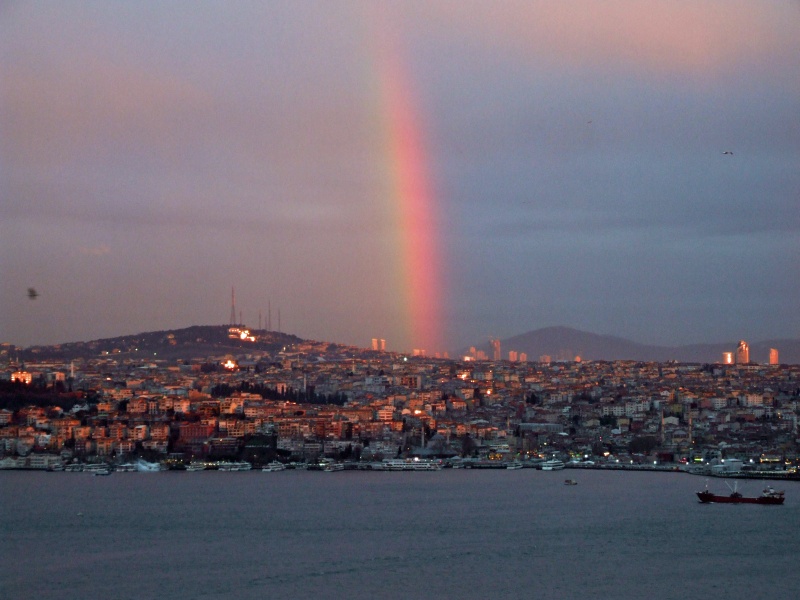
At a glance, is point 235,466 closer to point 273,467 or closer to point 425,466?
point 273,467

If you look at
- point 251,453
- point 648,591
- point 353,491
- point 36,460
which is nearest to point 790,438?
point 251,453

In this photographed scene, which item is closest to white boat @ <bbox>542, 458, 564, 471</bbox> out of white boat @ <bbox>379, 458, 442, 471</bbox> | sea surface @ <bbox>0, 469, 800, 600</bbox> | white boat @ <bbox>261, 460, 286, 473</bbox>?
white boat @ <bbox>379, 458, 442, 471</bbox>

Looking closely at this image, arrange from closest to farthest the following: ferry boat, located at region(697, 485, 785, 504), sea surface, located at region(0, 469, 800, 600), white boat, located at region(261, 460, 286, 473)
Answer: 1. sea surface, located at region(0, 469, 800, 600)
2. ferry boat, located at region(697, 485, 785, 504)
3. white boat, located at region(261, 460, 286, 473)

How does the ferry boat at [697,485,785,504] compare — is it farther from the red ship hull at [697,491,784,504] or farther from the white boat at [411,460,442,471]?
the white boat at [411,460,442,471]

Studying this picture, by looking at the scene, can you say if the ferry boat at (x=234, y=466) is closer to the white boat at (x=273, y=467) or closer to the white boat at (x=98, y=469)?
the white boat at (x=273, y=467)

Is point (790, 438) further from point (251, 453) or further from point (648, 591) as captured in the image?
point (648, 591)

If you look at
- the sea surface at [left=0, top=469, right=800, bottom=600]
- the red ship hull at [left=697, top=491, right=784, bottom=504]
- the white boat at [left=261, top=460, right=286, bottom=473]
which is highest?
the white boat at [left=261, top=460, right=286, bottom=473]
